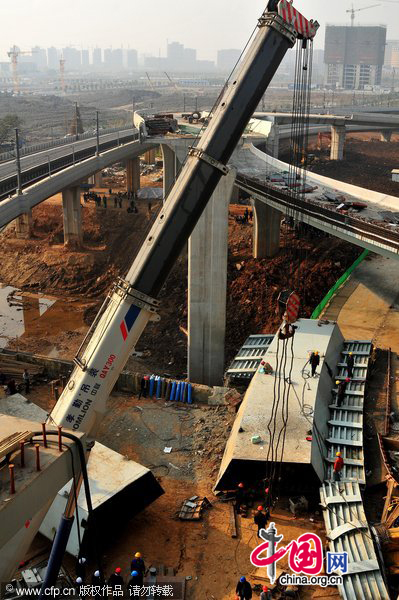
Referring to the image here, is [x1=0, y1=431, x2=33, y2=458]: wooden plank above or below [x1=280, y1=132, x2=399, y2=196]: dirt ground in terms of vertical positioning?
above

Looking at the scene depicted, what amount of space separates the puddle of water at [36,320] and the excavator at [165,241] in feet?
94.0

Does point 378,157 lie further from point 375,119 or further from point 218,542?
point 218,542

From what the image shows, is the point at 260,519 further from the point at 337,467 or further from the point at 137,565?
the point at 137,565

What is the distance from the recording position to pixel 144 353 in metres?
46.8

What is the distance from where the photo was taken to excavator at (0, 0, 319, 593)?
19.2 meters

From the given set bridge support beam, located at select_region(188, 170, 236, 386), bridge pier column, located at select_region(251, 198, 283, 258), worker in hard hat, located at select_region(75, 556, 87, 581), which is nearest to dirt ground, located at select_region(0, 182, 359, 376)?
bridge pier column, located at select_region(251, 198, 283, 258)

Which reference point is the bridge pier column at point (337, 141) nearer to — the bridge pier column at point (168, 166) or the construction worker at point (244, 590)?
the bridge pier column at point (168, 166)

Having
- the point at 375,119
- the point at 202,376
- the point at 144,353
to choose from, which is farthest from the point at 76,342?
the point at 375,119

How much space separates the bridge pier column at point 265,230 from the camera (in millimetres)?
55406

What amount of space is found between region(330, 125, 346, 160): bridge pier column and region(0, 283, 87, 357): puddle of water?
64314 mm

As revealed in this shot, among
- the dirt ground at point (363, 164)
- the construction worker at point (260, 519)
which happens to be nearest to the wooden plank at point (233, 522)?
the construction worker at point (260, 519)

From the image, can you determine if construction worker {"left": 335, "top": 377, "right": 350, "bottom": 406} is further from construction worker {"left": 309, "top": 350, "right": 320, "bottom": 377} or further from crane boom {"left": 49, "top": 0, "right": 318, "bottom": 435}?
crane boom {"left": 49, "top": 0, "right": 318, "bottom": 435}

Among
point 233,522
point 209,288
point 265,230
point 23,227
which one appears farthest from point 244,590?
point 23,227

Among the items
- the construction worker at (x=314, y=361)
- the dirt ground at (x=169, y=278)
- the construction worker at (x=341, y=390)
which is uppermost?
the construction worker at (x=314, y=361)
